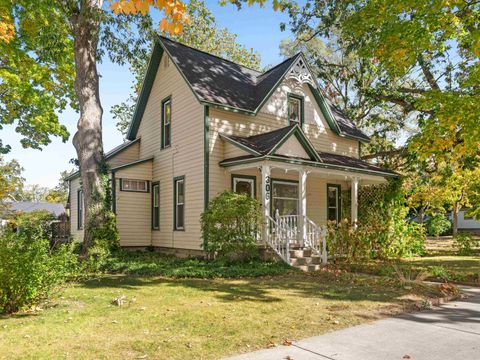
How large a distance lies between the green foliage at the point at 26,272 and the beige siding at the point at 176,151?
26.9 feet

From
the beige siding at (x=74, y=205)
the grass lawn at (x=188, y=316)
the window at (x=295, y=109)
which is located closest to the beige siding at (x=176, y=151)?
the window at (x=295, y=109)

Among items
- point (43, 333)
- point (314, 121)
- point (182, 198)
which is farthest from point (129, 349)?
point (314, 121)

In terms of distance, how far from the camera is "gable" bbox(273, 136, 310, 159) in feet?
45.4

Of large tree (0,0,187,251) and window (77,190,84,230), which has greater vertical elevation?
large tree (0,0,187,251)

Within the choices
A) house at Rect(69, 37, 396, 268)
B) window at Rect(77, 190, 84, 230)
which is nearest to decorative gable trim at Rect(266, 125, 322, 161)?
house at Rect(69, 37, 396, 268)

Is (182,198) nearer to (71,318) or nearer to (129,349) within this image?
(71,318)

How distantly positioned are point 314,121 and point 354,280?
31.8 ft

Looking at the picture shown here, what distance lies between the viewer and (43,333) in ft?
17.9

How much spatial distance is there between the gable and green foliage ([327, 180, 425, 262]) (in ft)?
9.37

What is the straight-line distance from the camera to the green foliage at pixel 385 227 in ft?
49.6

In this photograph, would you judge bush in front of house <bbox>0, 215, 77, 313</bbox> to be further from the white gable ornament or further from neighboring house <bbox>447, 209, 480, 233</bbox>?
neighboring house <bbox>447, 209, 480, 233</bbox>

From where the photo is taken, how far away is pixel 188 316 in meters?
6.39

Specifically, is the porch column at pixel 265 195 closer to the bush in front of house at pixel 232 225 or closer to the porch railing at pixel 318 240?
the bush in front of house at pixel 232 225

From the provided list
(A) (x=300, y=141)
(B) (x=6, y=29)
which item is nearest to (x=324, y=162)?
(A) (x=300, y=141)
